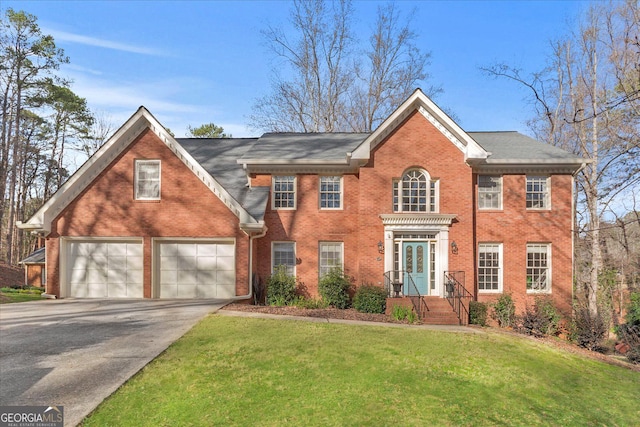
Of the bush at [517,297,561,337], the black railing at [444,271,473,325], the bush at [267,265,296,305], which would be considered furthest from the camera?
the bush at [267,265,296,305]

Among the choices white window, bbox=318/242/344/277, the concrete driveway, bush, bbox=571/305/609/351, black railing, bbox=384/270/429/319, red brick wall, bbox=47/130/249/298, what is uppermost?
red brick wall, bbox=47/130/249/298

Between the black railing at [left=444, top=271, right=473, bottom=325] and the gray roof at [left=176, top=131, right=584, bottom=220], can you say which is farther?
the gray roof at [left=176, top=131, right=584, bottom=220]

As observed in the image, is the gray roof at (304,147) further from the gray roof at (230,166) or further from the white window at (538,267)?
the white window at (538,267)

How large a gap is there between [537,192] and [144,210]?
657 inches

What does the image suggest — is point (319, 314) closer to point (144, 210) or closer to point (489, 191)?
point (144, 210)

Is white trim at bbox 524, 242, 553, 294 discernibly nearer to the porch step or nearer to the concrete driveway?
the porch step

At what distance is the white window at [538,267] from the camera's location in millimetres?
16594

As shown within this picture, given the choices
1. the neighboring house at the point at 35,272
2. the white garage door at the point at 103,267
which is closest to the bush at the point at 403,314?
the white garage door at the point at 103,267

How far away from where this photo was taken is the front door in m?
16.1

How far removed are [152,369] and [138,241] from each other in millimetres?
9800

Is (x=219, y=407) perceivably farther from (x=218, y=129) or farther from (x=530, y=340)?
(x=218, y=129)

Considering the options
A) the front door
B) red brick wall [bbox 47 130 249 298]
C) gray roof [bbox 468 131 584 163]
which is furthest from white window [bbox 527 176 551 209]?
red brick wall [bbox 47 130 249 298]

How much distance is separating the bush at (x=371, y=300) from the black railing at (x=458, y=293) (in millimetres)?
2486

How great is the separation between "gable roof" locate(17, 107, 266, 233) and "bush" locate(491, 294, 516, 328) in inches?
428
